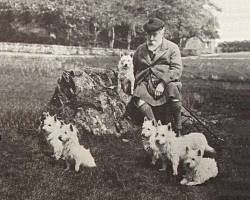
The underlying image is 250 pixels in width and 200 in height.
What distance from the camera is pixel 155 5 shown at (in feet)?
39.1

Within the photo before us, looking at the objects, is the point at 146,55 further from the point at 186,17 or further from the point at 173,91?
the point at 186,17

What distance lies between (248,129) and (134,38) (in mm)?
8692

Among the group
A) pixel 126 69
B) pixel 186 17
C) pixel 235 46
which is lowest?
pixel 235 46

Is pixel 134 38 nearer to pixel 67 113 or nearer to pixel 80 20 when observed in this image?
pixel 80 20

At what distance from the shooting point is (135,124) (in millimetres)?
8750

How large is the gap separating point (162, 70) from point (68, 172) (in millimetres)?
2462

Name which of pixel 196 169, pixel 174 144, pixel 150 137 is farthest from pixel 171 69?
pixel 196 169

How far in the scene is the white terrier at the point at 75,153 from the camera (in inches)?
268

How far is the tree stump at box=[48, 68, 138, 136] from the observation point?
8500mm

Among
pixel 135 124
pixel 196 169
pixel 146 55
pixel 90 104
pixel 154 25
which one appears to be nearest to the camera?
pixel 196 169

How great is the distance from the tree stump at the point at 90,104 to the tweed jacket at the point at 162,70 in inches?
31.7

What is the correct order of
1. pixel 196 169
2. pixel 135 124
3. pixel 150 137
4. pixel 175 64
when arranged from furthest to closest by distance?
pixel 135 124, pixel 175 64, pixel 150 137, pixel 196 169

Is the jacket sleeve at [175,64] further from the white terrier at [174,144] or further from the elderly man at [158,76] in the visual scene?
the white terrier at [174,144]

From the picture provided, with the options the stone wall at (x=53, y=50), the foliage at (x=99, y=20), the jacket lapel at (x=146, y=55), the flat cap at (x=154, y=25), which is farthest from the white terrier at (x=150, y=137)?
the stone wall at (x=53, y=50)
